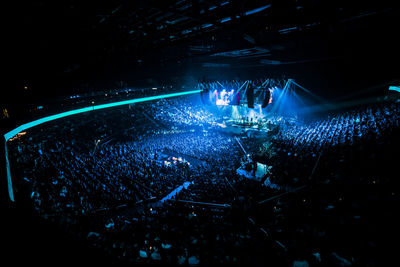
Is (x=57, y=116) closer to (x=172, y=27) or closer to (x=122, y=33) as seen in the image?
(x=122, y=33)

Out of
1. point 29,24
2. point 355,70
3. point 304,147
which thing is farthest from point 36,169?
point 355,70

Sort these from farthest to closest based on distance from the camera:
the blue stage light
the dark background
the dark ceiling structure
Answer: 1. the blue stage light
2. the dark ceiling structure
3. the dark background

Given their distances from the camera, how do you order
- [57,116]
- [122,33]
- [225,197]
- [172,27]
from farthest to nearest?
[57,116]
[225,197]
[122,33]
[172,27]

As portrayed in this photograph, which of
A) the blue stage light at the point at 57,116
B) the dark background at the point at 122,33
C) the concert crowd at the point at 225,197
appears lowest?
the concert crowd at the point at 225,197

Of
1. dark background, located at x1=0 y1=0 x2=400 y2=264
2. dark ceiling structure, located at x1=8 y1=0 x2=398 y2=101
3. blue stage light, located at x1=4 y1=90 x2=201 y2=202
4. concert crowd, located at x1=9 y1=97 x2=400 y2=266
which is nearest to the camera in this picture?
dark background, located at x1=0 y1=0 x2=400 y2=264

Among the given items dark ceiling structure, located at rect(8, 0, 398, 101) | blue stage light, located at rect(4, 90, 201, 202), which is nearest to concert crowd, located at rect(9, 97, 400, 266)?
blue stage light, located at rect(4, 90, 201, 202)

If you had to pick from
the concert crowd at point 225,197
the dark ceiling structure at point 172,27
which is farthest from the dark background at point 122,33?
the concert crowd at point 225,197

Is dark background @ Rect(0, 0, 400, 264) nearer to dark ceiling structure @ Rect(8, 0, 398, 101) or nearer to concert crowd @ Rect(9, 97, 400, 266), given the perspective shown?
dark ceiling structure @ Rect(8, 0, 398, 101)

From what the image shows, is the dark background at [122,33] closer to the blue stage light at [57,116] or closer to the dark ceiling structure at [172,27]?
the dark ceiling structure at [172,27]

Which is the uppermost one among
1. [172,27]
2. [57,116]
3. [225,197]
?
[172,27]

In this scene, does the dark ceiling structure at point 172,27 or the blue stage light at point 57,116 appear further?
the blue stage light at point 57,116

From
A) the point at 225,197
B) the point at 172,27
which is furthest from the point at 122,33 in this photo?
the point at 225,197

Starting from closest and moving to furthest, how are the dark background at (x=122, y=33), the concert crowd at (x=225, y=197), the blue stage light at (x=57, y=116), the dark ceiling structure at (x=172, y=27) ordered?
the dark background at (x=122, y=33) < the dark ceiling structure at (x=172, y=27) < the blue stage light at (x=57, y=116) < the concert crowd at (x=225, y=197)
